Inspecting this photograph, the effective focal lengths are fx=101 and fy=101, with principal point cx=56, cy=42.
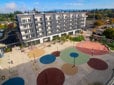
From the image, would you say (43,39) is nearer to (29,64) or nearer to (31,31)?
(31,31)

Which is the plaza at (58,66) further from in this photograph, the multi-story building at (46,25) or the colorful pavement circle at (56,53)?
the multi-story building at (46,25)

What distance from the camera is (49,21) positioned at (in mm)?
46906

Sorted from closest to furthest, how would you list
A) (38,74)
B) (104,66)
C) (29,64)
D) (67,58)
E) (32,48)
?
(38,74)
(104,66)
(29,64)
(67,58)
(32,48)

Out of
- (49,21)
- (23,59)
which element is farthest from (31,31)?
(23,59)

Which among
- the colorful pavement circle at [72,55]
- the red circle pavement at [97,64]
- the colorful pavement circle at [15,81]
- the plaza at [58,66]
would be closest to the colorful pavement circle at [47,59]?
the plaza at [58,66]

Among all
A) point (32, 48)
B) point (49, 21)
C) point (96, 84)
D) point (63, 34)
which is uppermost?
point (49, 21)

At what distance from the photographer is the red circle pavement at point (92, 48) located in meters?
37.2

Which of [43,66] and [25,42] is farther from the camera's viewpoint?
[25,42]

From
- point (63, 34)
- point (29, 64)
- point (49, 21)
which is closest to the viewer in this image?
point (29, 64)

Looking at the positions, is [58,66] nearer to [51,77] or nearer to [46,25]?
[51,77]

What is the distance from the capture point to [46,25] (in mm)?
46281

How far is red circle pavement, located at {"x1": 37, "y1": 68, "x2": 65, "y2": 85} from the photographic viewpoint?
928 inches

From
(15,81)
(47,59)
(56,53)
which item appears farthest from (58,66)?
(15,81)

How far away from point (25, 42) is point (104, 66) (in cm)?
3079
